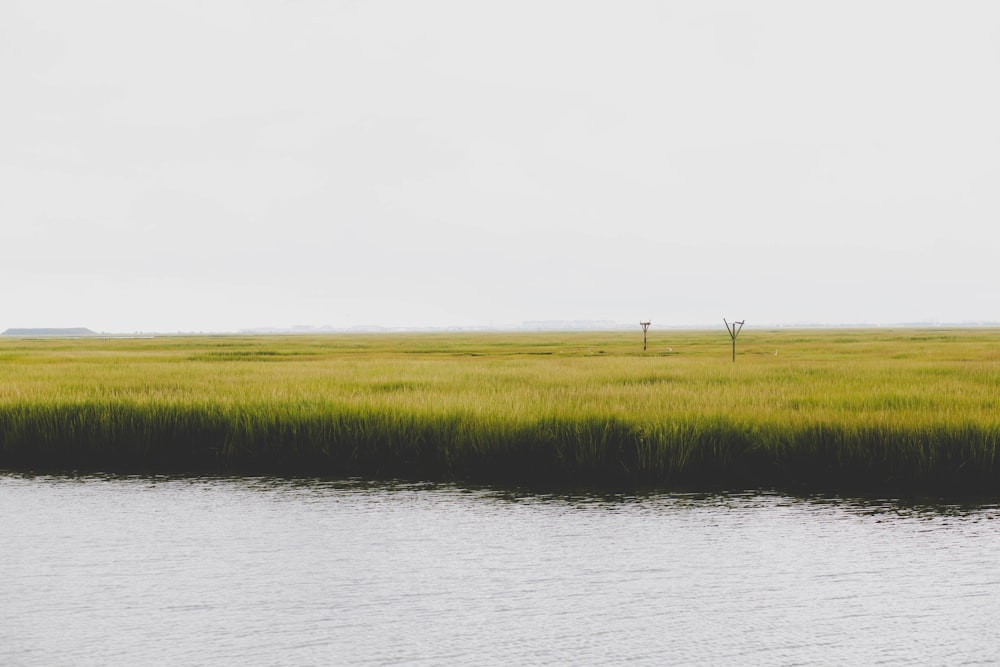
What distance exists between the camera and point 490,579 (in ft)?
24.5

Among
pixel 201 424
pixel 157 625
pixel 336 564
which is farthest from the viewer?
pixel 201 424

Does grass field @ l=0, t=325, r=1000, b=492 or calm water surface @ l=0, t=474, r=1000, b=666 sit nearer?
calm water surface @ l=0, t=474, r=1000, b=666

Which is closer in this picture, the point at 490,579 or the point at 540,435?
the point at 490,579

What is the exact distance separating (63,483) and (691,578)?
8789 millimetres

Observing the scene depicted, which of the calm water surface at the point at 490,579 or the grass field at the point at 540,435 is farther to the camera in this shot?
the grass field at the point at 540,435

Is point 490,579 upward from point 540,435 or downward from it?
downward

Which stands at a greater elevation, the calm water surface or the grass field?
the grass field

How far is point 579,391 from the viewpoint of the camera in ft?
61.0

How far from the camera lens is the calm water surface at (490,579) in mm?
5879

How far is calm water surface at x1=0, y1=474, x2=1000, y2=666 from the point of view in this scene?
19.3 ft

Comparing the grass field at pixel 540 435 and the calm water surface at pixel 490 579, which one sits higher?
the grass field at pixel 540 435

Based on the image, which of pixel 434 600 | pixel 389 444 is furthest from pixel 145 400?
pixel 434 600

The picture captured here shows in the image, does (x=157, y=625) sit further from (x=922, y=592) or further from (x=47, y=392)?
(x=47, y=392)

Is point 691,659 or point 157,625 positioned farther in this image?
point 157,625
